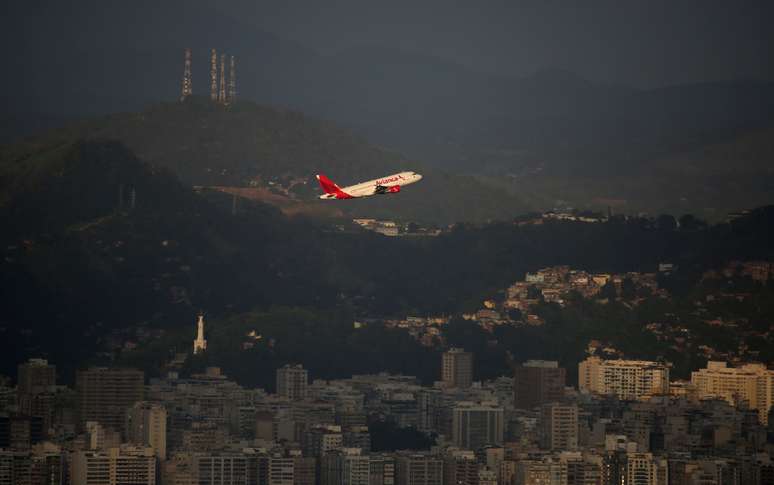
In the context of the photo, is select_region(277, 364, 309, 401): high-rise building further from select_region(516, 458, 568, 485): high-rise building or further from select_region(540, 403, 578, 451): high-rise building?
select_region(516, 458, 568, 485): high-rise building

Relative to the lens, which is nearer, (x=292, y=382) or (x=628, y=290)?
(x=292, y=382)

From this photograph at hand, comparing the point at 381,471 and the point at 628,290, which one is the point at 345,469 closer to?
the point at 381,471

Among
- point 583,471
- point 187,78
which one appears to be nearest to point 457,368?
point 583,471

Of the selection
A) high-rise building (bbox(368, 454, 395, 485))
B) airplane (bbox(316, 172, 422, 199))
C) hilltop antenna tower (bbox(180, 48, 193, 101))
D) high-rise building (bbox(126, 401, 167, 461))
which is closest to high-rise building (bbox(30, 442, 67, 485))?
high-rise building (bbox(126, 401, 167, 461))

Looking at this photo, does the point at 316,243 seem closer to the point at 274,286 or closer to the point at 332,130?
the point at 274,286

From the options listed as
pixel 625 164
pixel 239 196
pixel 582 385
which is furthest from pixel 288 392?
pixel 625 164
